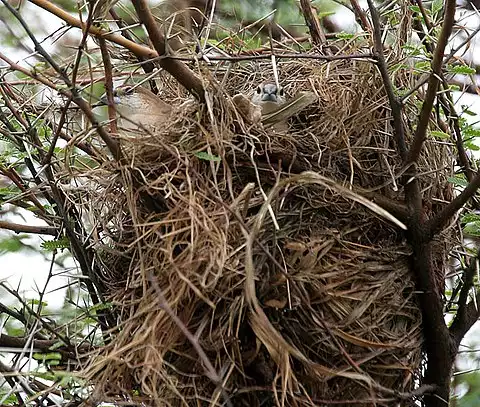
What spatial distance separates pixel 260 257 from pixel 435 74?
53 cm

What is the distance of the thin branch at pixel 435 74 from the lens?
5.24 feet

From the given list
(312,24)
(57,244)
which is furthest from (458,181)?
(57,244)

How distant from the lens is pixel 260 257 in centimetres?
173

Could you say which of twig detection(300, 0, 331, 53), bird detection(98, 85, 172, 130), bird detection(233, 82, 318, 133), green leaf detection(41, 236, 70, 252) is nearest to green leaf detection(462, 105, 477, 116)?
bird detection(233, 82, 318, 133)

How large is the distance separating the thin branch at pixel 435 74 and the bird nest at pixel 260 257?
0.11 meters

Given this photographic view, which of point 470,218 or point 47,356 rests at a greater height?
point 470,218

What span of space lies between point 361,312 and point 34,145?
0.88 meters

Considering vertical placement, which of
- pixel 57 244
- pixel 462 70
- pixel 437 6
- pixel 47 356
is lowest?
pixel 47 356

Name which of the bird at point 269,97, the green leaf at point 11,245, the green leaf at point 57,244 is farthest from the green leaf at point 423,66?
the green leaf at point 11,245

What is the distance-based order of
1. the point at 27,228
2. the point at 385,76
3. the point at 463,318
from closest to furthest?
the point at 385,76 < the point at 463,318 < the point at 27,228

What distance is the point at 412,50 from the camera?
2.03 metres

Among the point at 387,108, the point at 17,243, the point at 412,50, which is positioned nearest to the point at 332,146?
the point at 387,108

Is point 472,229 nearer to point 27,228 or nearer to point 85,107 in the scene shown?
point 85,107

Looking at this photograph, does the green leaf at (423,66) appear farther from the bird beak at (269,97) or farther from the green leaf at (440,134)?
the bird beak at (269,97)
